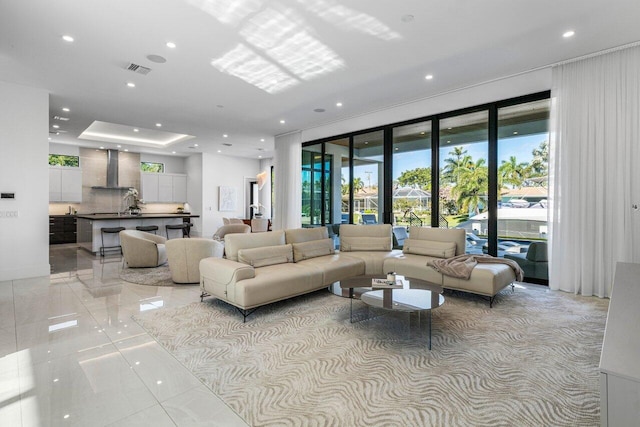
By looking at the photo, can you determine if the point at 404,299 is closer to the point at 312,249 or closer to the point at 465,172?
the point at 312,249

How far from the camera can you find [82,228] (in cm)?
909

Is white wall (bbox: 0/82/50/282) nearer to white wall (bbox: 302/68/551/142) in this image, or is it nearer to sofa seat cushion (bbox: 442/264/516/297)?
white wall (bbox: 302/68/551/142)

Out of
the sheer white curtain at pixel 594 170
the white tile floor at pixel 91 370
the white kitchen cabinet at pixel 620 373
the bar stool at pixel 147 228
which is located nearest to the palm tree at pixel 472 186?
the sheer white curtain at pixel 594 170

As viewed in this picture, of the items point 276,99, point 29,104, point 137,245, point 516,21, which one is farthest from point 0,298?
point 516,21

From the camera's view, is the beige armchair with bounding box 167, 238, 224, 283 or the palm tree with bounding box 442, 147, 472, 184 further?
the palm tree with bounding box 442, 147, 472, 184

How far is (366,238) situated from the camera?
5.69m

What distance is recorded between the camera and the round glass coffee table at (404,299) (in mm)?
2867

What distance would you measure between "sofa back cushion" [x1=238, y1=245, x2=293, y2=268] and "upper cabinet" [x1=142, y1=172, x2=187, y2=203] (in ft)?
28.9

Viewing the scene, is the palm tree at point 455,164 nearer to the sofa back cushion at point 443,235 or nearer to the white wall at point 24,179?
the sofa back cushion at point 443,235

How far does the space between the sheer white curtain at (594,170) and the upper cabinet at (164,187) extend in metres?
11.5

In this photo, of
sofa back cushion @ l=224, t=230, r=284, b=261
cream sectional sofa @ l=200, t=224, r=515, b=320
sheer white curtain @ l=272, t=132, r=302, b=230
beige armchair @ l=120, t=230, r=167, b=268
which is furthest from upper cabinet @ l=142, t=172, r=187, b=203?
sofa back cushion @ l=224, t=230, r=284, b=261

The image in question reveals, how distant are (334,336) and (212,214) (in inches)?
374

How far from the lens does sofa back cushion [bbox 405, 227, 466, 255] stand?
4852 mm

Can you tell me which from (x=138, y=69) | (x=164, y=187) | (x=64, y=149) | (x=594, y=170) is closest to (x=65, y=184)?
(x=64, y=149)
